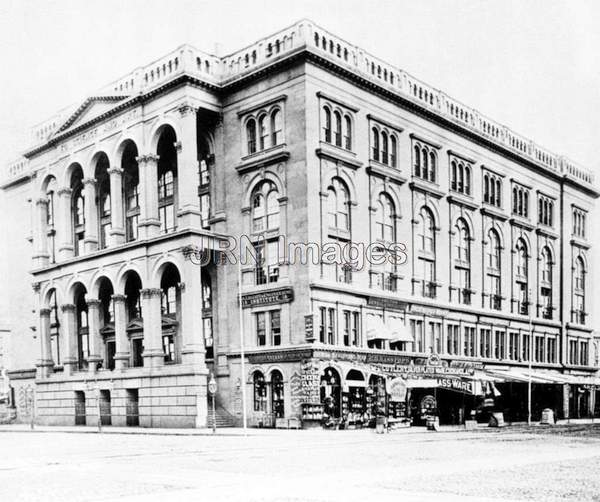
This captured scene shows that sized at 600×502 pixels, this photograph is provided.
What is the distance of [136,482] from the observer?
17000 millimetres

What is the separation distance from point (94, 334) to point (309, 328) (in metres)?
19.2

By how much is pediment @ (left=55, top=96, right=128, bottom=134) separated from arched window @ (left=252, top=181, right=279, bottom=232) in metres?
12.6

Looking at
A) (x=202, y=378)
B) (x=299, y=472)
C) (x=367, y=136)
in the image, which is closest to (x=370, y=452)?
(x=299, y=472)

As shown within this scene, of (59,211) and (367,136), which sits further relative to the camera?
(59,211)

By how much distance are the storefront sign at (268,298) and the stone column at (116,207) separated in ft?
38.4


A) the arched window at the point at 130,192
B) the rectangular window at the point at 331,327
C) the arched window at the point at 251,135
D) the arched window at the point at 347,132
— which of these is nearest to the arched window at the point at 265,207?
the arched window at the point at 251,135

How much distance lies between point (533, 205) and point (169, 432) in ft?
136

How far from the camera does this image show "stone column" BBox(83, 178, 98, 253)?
5419cm

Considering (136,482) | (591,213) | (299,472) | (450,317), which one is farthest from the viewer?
(591,213)

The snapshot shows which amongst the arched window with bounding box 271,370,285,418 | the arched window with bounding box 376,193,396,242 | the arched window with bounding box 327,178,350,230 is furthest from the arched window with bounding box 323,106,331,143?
the arched window with bounding box 271,370,285,418

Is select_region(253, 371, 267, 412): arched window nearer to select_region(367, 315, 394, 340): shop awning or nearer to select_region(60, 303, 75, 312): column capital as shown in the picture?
select_region(367, 315, 394, 340): shop awning

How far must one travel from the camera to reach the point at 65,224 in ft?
187

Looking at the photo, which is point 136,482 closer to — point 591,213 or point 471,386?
point 471,386

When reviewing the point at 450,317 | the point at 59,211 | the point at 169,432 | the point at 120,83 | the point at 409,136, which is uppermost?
the point at 120,83
